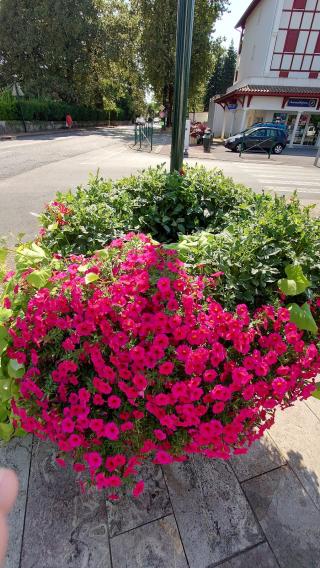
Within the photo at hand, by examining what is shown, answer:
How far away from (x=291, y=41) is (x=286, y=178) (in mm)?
19736

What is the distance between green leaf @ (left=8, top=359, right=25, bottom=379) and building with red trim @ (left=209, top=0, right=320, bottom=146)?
27134mm

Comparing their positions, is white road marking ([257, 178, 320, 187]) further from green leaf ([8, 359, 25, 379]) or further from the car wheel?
green leaf ([8, 359, 25, 379])

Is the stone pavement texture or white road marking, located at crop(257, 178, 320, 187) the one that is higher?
the stone pavement texture

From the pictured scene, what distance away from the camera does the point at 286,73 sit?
25062 mm

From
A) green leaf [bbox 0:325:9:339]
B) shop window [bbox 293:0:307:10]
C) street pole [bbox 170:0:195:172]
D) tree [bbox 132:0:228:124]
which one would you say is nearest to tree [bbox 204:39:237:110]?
tree [bbox 132:0:228:124]

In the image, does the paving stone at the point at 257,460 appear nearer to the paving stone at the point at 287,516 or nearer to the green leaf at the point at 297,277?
the paving stone at the point at 287,516

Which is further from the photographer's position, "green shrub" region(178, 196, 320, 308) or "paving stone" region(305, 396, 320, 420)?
"paving stone" region(305, 396, 320, 420)

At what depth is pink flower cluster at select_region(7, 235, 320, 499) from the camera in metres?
1.48

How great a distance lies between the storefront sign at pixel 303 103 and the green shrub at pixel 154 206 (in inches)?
1029

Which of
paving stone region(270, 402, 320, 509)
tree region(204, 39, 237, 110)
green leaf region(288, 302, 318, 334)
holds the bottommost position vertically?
paving stone region(270, 402, 320, 509)

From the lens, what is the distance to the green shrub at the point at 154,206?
2529mm

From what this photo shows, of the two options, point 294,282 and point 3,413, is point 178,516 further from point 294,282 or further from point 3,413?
point 294,282

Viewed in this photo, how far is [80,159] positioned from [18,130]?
14520mm

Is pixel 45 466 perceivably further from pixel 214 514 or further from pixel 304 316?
pixel 304 316
